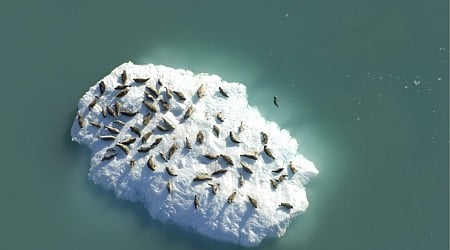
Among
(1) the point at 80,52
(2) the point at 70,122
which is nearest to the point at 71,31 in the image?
(1) the point at 80,52

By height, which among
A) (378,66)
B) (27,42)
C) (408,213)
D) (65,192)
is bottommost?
(65,192)

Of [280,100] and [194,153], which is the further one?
[280,100]

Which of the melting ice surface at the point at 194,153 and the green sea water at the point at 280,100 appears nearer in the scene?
the melting ice surface at the point at 194,153

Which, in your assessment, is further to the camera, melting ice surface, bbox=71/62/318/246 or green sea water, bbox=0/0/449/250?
green sea water, bbox=0/0/449/250

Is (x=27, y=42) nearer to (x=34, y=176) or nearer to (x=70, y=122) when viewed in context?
(x=70, y=122)
